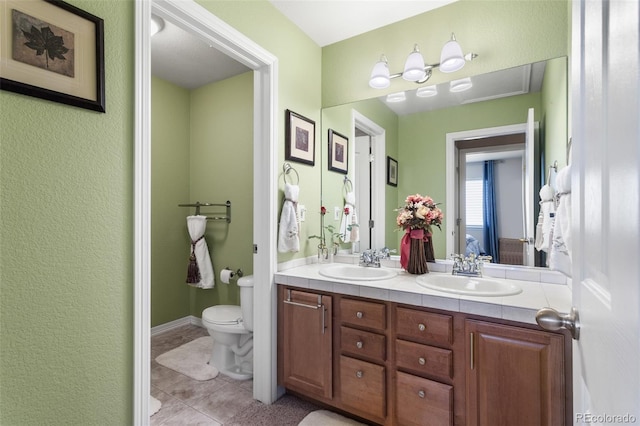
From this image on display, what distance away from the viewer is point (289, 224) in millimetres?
2043

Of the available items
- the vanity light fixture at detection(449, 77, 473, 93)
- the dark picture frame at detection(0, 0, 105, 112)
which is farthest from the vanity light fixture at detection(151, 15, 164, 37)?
the vanity light fixture at detection(449, 77, 473, 93)

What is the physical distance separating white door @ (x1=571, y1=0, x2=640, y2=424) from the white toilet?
1.93 meters

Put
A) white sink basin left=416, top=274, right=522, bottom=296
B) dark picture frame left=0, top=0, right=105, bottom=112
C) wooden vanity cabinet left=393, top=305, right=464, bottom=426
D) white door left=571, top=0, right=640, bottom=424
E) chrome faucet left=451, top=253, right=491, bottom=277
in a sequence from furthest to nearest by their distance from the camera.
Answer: chrome faucet left=451, top=253, right=491, bottom=277 < white sink basin left=416, top=274, right=522, bottom=296 < wooden vanity cabinet left=393, top=305, right=464, bottom=426 < dark picture frame left=0, top=0, right=105, bottom=112 < white door left=571, top=0, right=640, bottom=424

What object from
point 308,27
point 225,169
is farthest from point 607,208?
point 225,169

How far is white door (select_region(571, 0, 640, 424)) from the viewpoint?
1.18 ft

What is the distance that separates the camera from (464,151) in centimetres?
199

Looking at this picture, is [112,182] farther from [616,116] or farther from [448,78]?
[448,78]

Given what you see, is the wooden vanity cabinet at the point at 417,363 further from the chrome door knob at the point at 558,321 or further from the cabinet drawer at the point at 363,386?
the chrome door knob at the point at 558,321

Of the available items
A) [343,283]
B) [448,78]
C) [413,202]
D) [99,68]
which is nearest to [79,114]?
[99,68]

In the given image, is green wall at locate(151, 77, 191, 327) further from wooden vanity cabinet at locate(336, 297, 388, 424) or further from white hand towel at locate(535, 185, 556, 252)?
white hand towel at locate(535, 185, 556, 252)

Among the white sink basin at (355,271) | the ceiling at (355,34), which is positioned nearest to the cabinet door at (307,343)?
the white sink basin at (355,271)

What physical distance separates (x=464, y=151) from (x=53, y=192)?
2102 millimetres

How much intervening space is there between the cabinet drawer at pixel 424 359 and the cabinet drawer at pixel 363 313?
137 millimetres

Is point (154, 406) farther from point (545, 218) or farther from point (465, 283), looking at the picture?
point (545, 218)
